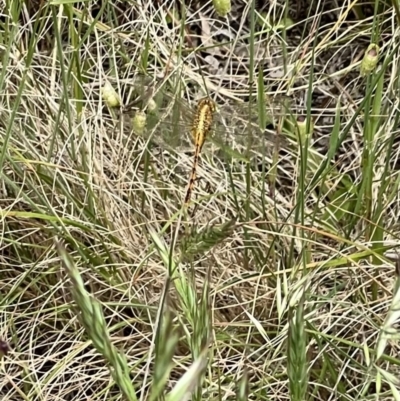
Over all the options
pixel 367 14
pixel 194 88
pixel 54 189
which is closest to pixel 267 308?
pixel 54 189

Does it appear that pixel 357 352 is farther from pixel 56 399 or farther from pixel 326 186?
pixel 56 399

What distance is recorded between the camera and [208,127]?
126 cm

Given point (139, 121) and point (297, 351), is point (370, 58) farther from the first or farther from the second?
point (297, 351)

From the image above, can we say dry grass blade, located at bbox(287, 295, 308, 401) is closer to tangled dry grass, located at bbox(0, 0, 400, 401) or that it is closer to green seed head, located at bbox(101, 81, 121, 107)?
tangled dry grass, located at bbox(0, 0, 400, 401)

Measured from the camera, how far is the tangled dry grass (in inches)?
44.6

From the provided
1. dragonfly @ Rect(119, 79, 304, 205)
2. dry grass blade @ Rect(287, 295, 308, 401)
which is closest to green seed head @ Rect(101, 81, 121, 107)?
dragonfly @ Rect(119, 79, 304, 205)

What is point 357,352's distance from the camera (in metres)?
1.18

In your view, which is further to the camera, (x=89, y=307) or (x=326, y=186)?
(x=326, y=186)

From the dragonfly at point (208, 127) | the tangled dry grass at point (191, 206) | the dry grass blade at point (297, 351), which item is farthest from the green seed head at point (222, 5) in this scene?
the dry grass blade at point (297, 351)

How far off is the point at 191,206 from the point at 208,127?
5.6 inches

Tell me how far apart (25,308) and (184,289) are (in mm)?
626

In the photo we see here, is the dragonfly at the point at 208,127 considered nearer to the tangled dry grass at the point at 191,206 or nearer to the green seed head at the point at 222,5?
the tangled dry grass at the point at 191,206

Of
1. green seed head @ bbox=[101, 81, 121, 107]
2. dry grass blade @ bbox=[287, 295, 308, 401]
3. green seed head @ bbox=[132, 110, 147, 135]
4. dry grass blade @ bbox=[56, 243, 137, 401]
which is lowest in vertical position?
green seed head @ bbox=[132, 110, 147, 135]

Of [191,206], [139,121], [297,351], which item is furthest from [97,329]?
[191,206]
